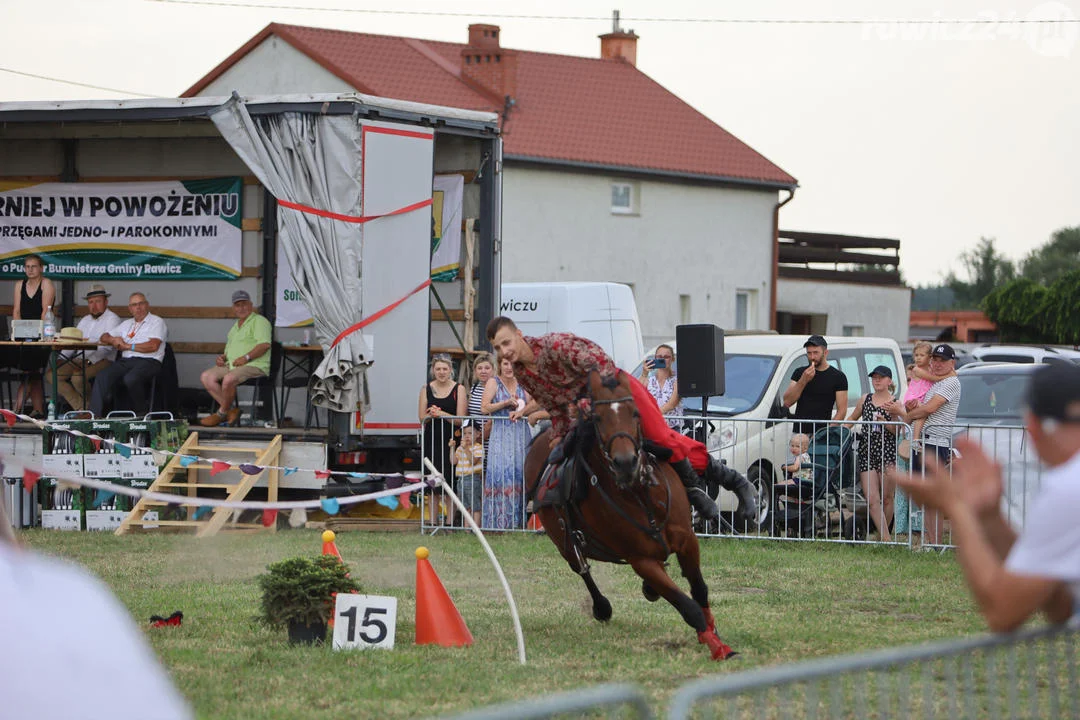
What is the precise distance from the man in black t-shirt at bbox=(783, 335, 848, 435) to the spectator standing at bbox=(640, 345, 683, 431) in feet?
4.93

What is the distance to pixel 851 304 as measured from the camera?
46062mm

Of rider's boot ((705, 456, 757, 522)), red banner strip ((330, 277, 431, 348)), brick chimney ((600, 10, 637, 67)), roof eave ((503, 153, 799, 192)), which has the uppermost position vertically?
brick chimney ((600, 10, 637, 67))

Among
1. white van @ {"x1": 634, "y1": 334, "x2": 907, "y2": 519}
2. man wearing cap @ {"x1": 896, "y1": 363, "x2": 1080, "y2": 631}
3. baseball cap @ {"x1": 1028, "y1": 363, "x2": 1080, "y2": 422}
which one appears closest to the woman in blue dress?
white van @ {"x1": 634, "y1": 334, "x2": 907, "y2": 519}

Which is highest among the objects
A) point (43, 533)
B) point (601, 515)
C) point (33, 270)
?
point (33, 270)

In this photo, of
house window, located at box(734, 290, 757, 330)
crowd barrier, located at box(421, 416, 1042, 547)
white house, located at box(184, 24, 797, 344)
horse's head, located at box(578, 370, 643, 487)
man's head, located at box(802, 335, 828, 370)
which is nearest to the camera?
horse's head, located at box(578, 370, 643, 487)

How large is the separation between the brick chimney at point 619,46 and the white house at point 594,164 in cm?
179

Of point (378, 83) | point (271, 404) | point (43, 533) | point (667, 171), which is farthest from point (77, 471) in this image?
point (667, 171)

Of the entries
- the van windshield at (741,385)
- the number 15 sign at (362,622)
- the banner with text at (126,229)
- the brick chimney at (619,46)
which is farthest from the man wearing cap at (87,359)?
the brick chimney at (619,46)

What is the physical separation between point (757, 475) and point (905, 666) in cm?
1123

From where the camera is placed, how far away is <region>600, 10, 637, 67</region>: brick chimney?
44.6 m

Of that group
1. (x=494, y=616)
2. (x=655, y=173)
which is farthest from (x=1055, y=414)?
(x=655, y=173)

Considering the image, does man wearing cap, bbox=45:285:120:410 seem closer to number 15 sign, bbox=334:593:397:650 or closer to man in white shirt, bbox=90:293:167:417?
man in white shirt, bbox=90:293:167:417

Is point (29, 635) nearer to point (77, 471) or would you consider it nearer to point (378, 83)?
point (77, 471)

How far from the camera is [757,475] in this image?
14875 mm
